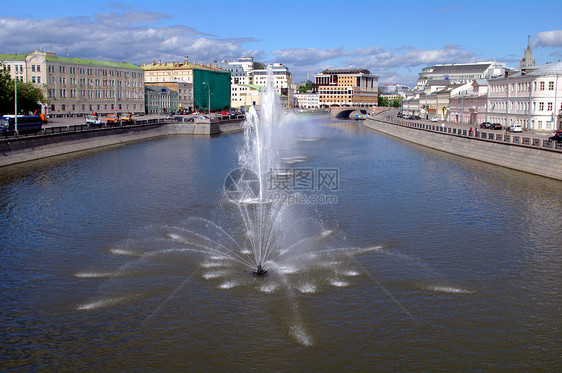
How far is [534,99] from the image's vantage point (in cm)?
6134

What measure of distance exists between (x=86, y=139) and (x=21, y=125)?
7925mm

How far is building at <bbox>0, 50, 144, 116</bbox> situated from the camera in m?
91.8

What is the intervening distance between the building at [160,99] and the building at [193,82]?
2.07 m

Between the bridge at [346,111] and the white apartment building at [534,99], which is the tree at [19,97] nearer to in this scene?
the white apartment building at [534,99]

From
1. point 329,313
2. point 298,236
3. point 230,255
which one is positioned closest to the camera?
point 329,313

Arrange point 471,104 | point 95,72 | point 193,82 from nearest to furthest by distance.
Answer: point 471,104
point 95,72
point 193,82

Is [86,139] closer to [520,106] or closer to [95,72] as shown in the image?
[95,72]

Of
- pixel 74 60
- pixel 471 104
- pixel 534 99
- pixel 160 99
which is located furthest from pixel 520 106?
pixel 160 99

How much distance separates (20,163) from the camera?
43844mm

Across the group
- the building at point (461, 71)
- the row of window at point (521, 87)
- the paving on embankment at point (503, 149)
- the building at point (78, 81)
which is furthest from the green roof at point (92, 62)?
the building at point (461, 71)

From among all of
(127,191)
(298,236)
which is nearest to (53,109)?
(127,191)

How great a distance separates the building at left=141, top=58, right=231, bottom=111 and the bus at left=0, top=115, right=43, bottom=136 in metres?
79.4

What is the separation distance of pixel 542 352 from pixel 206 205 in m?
19.1

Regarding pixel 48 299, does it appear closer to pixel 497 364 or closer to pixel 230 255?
pixel 230 255
